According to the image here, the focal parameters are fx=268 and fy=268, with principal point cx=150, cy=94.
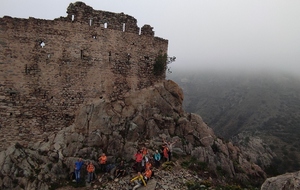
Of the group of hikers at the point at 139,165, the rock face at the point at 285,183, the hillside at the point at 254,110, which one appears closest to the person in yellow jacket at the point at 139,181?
the group of hikers at the point at 139,165

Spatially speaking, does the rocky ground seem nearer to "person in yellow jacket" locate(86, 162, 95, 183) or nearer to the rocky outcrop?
"person in yellow jacket" locate(86, 162, 95, 183)

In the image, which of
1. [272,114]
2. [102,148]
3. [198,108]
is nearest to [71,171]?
[102,148]

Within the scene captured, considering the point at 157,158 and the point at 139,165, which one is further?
the point at 157,158

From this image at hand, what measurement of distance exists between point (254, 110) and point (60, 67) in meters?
61.1

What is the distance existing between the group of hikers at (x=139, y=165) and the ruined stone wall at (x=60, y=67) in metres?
3.63

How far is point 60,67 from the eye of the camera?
1703 centimetres

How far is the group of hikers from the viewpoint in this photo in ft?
44.0

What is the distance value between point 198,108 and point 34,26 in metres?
67.1

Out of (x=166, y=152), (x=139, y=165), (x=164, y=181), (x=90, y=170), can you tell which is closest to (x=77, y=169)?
(x=90, y=170)

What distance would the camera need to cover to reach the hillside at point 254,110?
47.1 metres

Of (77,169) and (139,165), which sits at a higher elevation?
(139,165)

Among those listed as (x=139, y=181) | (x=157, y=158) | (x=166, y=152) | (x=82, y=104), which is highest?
(x=82, y=104)

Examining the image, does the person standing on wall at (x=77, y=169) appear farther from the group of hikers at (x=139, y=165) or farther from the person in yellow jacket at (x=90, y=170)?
the person in yellow jacket at (x=90, y=170)

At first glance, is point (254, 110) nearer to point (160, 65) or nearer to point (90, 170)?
point (160, 65)
